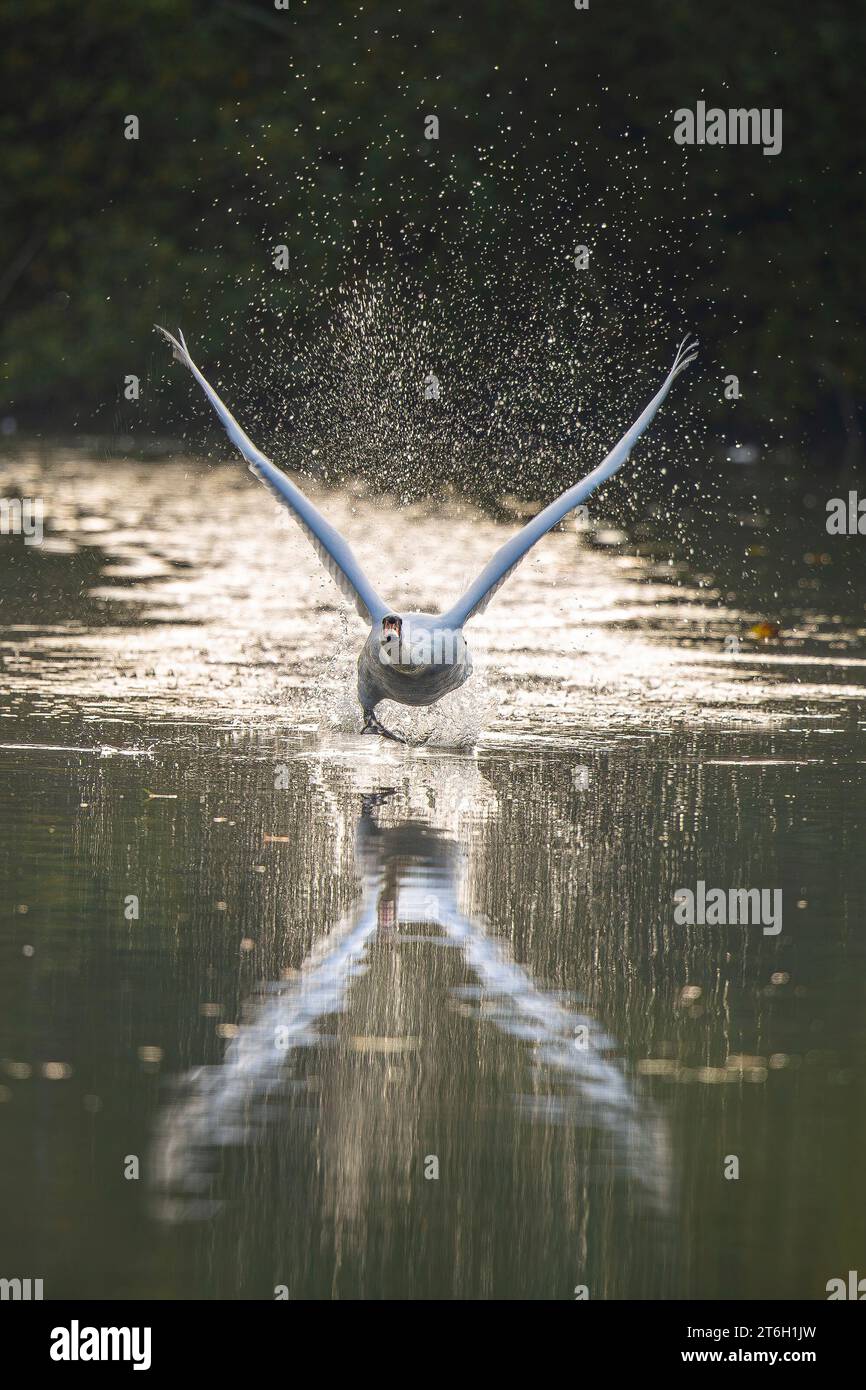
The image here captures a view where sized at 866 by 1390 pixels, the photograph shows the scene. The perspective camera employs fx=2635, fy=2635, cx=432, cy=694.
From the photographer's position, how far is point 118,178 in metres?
54.0

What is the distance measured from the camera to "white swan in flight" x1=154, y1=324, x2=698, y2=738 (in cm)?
1200

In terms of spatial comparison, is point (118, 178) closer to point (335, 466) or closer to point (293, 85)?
point (293, 85)

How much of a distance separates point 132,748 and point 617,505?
19763 millimetres

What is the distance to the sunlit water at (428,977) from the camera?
6.35m

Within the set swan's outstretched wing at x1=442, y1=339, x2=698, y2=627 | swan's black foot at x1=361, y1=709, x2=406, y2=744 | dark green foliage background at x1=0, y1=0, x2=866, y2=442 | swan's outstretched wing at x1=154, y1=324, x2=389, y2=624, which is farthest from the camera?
dark green foliage background at x1=0, y1=0, x2=866, y2=442

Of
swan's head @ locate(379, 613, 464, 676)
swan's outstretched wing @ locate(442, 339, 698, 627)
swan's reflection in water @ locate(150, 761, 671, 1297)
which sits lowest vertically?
swan's reflection in water @ locate(150, 761, 671, 1297)

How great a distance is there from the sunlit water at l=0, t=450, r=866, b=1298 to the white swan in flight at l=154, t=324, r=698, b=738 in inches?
14.6

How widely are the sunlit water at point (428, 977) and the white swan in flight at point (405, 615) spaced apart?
1.22ft

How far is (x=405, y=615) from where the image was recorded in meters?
12.3

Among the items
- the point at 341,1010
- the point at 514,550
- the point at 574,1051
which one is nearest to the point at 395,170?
the point at 514,550

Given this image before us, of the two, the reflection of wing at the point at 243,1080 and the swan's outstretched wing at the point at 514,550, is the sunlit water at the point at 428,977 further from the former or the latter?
the swan's outstretched wing at the point at 514,550

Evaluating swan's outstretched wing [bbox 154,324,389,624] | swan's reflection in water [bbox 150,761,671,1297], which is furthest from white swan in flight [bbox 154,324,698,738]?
swan's reflection in water [bbox 150,761,671,1297]

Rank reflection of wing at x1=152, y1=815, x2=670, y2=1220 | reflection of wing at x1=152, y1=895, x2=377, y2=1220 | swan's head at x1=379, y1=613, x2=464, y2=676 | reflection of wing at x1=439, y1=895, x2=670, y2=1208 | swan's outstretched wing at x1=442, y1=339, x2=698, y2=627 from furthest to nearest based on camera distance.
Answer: swan's outstretched wing at x1=442, y1=339, x2=698, y2=627
swan's head at x1=379, y1=613, x2=464, y2=676
reflection of wing at x1=439, y1=895, x2=670, y2=1208
reflection of wing at x1=152, y1=815, x2=670, y2=1220
reflection of wing at x1=152, y1=895, x2=377, y2=1220

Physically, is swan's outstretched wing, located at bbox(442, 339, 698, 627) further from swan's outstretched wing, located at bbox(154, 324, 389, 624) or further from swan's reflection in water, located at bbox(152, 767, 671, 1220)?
swan's reflection in water, located at bbox(152, 767, 671, 1220)
